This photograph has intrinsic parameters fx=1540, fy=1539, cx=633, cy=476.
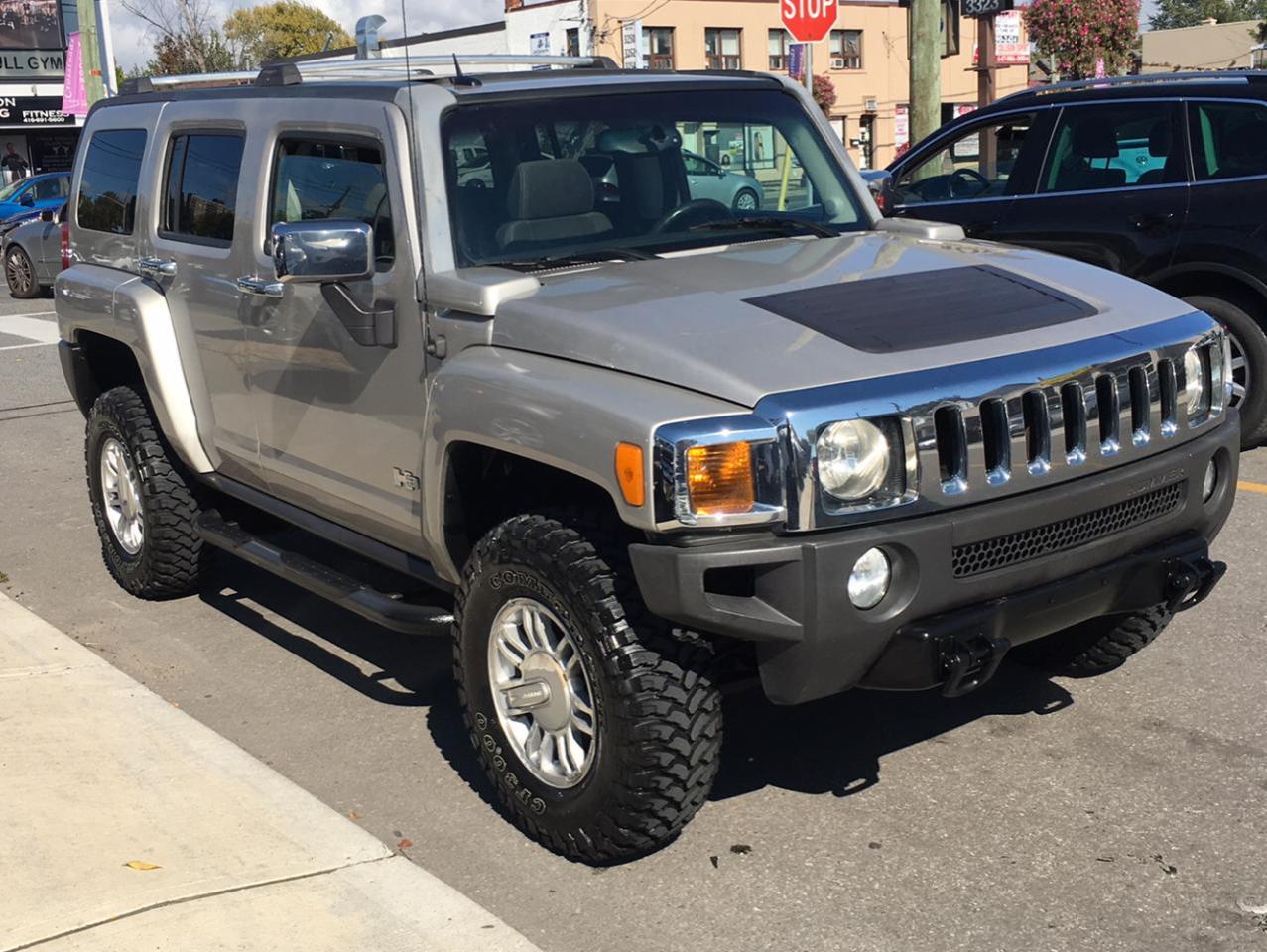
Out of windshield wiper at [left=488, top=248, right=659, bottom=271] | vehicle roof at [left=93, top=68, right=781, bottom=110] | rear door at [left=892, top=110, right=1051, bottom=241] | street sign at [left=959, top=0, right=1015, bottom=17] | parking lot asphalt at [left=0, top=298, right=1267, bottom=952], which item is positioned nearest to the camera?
parking lot asphalt at [left=0, top=298, right=1267, bottom=952]

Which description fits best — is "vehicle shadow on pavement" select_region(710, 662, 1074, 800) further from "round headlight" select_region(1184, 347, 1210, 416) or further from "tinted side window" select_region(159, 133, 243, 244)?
"tinted side window" select_region(159, 133, 243, 244)

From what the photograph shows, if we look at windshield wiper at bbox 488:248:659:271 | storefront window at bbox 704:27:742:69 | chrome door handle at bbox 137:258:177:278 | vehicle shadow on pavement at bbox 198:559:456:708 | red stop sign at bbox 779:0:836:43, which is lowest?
vehicle shadow on pavement at bbox 198:559:456:708

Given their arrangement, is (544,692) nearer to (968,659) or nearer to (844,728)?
(968,659)

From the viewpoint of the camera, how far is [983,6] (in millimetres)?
16125

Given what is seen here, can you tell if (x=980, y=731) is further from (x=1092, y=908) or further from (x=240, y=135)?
A: (x=240, y=135)

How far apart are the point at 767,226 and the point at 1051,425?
1.48 metres

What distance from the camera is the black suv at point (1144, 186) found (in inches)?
300

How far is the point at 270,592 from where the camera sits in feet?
21.3

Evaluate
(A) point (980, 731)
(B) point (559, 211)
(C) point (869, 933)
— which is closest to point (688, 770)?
(C) point (869, 933)

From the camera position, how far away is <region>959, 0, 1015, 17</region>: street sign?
1609 centimetres

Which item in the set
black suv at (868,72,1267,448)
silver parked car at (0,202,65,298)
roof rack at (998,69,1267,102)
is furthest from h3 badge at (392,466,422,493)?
silver parked car at (0,202,65,298)

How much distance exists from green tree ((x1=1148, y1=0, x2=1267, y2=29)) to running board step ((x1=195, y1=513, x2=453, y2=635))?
Result: 117103 mm

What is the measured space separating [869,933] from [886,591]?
79cm

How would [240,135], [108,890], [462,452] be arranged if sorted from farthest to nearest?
[240,135]
[462,452]
[108,890]
